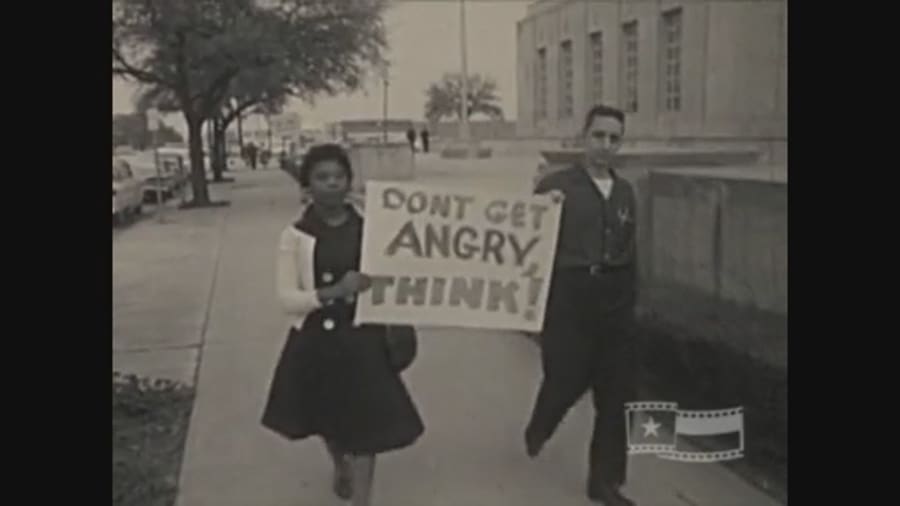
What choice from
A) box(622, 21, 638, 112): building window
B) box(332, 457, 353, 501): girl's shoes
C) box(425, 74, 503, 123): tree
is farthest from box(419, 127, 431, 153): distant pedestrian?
box(332, 457, 353, 501): girl's shoes

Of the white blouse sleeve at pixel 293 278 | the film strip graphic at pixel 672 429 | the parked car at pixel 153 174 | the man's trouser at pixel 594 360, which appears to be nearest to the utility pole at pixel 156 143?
the parked car at pixel 153 174

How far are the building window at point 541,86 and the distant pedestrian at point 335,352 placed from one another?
61 centimetres

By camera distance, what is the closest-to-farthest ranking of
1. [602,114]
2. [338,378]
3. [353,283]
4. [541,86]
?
[353,283], [338,378], [602,114], [541,86]

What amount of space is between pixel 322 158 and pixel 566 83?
2.49ft

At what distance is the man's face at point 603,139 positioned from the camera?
10.1ft

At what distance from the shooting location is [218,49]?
301 centimetres

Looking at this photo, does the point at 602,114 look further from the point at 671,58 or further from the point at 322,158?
the point at 322,158

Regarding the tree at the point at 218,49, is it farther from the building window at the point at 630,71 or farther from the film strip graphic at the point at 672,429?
the film strip graphic at the point at 672,429

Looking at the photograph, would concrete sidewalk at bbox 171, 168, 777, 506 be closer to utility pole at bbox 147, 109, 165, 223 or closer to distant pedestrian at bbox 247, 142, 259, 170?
distant pedestrian at bbox 247, 142, 259, 170

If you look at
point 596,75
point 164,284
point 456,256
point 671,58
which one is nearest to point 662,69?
point 671,58

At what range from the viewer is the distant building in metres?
3.15
